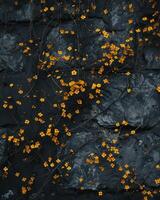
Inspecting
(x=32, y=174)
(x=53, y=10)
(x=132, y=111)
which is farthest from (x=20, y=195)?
(x=53, y=10)

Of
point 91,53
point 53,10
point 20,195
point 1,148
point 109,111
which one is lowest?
point 20,195

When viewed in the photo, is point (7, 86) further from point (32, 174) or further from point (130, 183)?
point (130, 183)

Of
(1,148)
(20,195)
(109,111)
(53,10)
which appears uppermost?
(53,10)

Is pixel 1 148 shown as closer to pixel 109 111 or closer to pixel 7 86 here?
pixel 7 86

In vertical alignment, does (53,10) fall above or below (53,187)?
above

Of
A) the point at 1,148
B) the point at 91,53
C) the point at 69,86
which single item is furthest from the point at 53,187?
the point at 91,53

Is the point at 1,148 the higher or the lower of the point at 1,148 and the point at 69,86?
the lower
